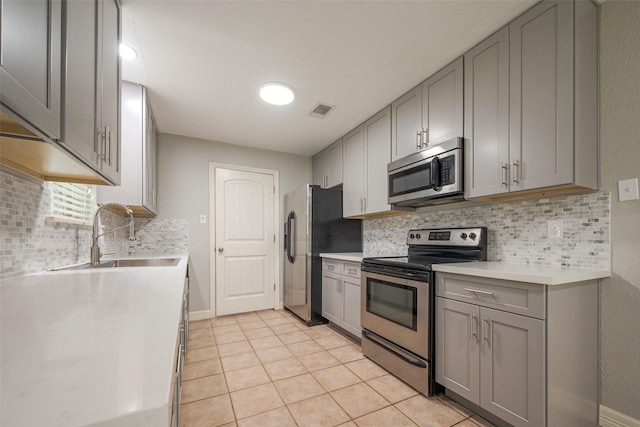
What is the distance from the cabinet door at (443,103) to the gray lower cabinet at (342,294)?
4.49 feet

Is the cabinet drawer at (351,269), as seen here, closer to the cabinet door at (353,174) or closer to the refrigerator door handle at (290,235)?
the cabinet door at (353,174)

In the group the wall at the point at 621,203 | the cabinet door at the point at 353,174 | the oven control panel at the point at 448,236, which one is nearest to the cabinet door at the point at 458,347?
the oven control panel at the point at 448,236

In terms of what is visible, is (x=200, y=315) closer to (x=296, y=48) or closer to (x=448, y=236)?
(x=448, y=236)

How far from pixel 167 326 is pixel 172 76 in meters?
2.19

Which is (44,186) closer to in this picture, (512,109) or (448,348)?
(448,348)

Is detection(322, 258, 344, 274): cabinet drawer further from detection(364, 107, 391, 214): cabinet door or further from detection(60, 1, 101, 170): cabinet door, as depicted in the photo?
detection(60, 1, 101, 170): cabinet door

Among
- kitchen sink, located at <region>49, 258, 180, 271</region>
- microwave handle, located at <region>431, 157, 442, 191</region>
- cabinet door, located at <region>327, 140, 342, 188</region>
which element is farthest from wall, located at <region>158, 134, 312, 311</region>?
microwave handle, located at <region>431, 157, 442, 191</region>

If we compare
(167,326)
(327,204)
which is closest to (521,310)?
(167,326)

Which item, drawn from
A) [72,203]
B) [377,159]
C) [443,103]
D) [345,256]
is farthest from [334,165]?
[72,203]

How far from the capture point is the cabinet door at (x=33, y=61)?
0.64 m

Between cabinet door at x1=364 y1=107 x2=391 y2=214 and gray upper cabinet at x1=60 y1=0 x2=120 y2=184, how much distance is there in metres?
2.08

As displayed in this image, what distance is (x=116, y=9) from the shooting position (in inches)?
57.9

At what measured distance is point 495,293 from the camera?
5.06 ft

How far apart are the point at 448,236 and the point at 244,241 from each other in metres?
2.63
